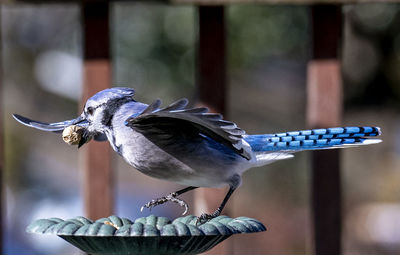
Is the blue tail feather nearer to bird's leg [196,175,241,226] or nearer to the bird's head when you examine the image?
bird's leg [196,175,241,226]

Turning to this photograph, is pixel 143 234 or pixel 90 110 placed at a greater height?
pixel 90 110

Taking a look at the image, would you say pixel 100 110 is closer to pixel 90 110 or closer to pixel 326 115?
pixel 90 110

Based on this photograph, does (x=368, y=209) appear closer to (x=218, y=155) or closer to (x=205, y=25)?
(x=205, y=25)

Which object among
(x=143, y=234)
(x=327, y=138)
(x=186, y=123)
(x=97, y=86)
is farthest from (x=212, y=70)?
(x=143, y=234)

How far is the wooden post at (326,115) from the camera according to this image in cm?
314

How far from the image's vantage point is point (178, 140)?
2.34 m

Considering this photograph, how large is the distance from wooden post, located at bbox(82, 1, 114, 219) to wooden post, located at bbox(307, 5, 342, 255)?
91cm

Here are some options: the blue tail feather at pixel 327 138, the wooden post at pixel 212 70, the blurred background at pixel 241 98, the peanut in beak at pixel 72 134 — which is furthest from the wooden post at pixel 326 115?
the blurred background at pixel 241 98

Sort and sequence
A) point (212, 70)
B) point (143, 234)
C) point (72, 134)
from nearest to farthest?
1. point (143, 234)
2. point (72, 134)
3. point (212, 70)

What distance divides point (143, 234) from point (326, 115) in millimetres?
1312

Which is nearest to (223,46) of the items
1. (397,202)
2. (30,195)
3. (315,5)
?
(315,5)

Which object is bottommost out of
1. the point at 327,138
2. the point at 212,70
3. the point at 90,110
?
the point at 327,138

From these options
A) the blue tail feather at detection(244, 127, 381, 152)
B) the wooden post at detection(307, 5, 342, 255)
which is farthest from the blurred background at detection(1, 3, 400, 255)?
the blue tail feather at detection(244, 127, 381, 152)

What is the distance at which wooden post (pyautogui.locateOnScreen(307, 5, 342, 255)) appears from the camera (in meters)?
3.14
